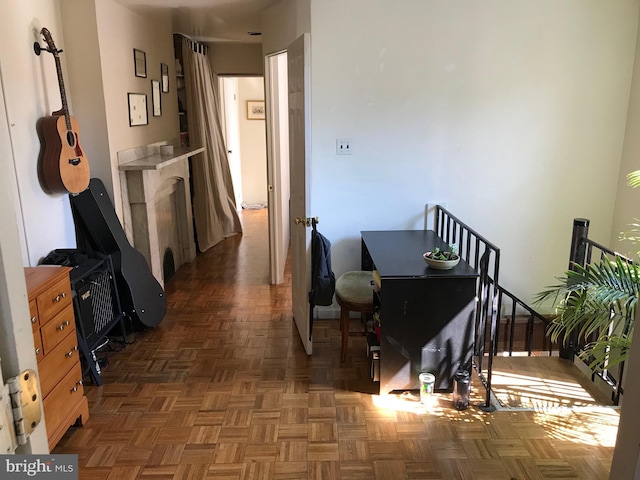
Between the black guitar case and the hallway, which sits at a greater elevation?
the black guitar case

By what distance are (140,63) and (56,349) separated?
2565 millimetres

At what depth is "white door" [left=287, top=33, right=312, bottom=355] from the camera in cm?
286

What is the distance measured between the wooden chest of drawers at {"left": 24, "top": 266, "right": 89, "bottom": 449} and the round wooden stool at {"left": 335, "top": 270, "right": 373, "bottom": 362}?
1468mm

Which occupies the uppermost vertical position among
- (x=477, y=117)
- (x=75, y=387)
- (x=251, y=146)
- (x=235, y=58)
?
(x=235, y=58)

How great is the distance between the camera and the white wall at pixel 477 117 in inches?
134

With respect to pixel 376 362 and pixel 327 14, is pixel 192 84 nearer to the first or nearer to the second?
pixel 327 14

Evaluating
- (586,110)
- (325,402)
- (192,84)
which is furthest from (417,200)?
(192,84)

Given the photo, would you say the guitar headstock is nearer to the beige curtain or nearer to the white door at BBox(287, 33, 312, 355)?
the white door at BBox(287, 33, 312, 355)

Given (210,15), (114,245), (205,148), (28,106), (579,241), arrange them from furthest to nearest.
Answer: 1. (205,148)
2. (210,15)
3. (114,245)
4. (579,241)
5. (28,106)

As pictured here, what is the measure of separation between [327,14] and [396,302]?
6.54 ft

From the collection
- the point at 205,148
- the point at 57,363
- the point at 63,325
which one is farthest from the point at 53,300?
the point at 205,148

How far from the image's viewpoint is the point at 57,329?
2.31m

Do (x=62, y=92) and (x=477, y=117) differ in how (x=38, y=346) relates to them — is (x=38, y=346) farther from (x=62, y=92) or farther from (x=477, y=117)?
(x=477, y=117)

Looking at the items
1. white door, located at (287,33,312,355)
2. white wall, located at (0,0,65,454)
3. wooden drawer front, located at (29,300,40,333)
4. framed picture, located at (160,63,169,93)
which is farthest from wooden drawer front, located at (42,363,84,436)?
framed picture, located at (160,63,169,93)
